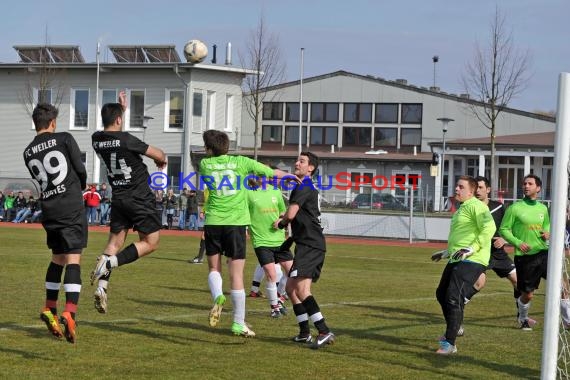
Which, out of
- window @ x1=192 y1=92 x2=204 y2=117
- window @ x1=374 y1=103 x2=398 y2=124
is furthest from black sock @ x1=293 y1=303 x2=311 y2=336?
window @ x1=374 y1=103 x2=398 y2=124

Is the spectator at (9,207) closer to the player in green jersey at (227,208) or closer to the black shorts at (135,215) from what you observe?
the black shorts at (135,215)

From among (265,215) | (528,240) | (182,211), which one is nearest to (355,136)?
(182,211)

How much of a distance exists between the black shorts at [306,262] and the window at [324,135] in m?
52.7

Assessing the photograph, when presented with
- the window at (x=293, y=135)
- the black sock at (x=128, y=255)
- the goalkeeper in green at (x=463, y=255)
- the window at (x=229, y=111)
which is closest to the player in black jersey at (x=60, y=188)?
the black sock at (x=128, y=255)

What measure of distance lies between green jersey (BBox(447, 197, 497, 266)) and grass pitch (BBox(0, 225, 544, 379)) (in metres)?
1.08

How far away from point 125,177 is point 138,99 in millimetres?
43988

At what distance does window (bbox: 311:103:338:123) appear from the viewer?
62.2 metres

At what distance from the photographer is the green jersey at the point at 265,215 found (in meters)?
12.9

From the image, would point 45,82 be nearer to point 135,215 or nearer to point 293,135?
point 293,135

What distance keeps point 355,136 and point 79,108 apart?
1881 centimetres

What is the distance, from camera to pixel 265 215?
1316cm

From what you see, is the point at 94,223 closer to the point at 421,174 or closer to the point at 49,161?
the point at 421,174

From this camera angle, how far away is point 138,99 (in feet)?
174

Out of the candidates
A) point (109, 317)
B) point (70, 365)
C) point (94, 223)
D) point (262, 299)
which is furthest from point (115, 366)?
point (94, 223)
